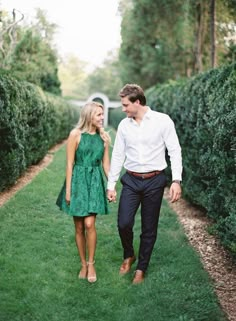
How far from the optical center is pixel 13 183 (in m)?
11.1

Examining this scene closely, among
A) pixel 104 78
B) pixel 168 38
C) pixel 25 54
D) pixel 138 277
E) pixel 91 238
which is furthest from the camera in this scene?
pixel 104 78

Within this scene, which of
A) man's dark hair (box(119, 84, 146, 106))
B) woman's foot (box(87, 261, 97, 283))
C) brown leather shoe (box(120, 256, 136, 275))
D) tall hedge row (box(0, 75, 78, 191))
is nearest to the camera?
man's dark hair (box(119, 84, 146, 106))

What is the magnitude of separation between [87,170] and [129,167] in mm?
475

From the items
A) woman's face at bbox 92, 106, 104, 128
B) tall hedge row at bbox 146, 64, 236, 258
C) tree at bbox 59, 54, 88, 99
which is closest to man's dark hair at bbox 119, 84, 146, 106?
woman's face at bbox 92, 106, 104, 128

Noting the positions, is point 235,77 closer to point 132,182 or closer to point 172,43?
point 132,182

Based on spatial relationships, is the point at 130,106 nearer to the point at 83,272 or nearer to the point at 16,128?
the point at 83,272

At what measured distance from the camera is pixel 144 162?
516cm

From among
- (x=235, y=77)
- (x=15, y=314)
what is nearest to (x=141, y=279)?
(x=15, y=314)

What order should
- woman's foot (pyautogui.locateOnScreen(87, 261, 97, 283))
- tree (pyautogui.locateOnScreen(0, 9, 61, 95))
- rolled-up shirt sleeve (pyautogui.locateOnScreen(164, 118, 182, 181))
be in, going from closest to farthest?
rolled-up shirt sleeve (pyautogui.locateOnScreen(164, 118, 182, 181)) → woman's foot (pyautogui.locateOnScreen(87, 261, 97, 283)) → tree (pyautogui.locateOnScreen(0, 9, 61, 95))

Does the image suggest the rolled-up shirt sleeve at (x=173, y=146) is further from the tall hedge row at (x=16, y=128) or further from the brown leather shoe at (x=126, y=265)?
the tall hedge row at (x=16, y=128)

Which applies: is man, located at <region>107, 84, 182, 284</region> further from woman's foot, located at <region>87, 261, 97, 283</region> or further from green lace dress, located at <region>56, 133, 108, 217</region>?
woman's foot, located at <region>87, 261, 97, 283</region>

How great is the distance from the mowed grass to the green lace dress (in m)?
0.83

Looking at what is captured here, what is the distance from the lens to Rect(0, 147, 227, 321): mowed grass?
447 centimetres

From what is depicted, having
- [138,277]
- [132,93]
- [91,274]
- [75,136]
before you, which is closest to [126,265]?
[138,277]
